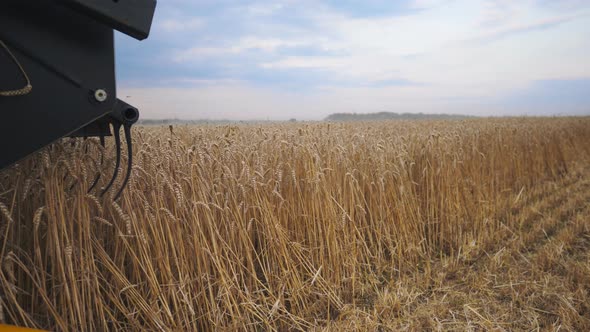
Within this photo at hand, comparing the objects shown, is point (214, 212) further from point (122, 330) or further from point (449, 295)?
point (449, 295)

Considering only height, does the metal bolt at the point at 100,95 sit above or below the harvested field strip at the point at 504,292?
above

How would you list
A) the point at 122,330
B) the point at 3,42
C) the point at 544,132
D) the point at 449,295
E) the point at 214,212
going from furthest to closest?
the point at 544,132 < the point at 449,295 < the point at 214,212 < the point at 122,330 < the point at 3,42

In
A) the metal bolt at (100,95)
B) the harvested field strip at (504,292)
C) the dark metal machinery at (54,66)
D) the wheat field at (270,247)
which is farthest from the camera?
the harvested field strip at (504,292)

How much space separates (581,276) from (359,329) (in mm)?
1938

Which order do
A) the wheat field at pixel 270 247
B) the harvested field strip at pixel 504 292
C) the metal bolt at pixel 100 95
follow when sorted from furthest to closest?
the harvested field strip at pixel 504 292, the wheat field at pixel 270 247, the metal bolt at pixel 100 95

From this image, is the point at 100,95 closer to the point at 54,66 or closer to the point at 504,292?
the point at 54,66

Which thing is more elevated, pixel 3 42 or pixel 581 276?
pixel 3 42

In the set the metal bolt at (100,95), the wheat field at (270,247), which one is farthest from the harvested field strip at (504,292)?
the metal bolt at (100,95)

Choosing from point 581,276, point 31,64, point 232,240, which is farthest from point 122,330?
point 581,276

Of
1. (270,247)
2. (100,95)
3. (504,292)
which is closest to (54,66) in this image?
(100,95)

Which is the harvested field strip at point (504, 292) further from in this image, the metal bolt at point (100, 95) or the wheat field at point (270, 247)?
the metal bolt at point (100, 95)

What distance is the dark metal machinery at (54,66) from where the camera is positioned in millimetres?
1393

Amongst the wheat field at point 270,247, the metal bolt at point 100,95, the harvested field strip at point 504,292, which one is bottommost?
the harvested field strip at point 504,292

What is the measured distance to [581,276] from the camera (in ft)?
9.96
